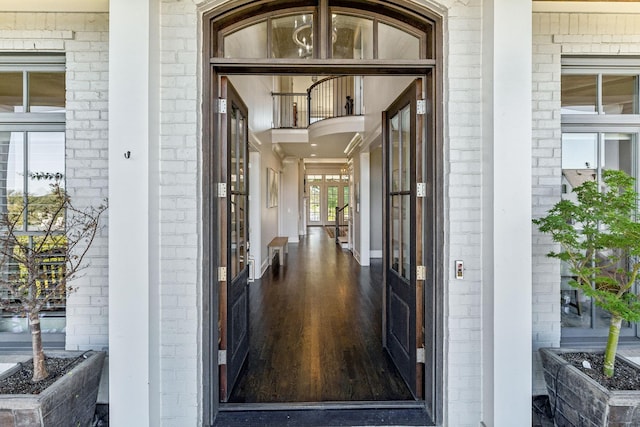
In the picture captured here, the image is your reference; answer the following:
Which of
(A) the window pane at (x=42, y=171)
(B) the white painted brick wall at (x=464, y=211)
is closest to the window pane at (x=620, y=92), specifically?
(B) the white painted brick wall at (x=464, y=211)

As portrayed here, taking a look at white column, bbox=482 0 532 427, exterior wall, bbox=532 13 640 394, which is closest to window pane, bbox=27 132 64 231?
white column, bbox=482 0 532 427

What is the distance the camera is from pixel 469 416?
2.08 metres

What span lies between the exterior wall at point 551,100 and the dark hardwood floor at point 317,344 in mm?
1209

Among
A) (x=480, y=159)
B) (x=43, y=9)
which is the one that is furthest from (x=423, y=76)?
(x=43, y=9)

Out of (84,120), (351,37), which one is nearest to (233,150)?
(84,120)

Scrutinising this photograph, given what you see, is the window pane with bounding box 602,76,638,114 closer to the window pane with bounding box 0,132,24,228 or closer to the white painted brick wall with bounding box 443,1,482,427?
the white painted brick wall with bounding box 443,1,482,427

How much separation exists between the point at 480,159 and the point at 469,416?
5.29ft

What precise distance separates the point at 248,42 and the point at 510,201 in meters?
2.11

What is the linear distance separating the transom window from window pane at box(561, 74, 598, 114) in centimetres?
121

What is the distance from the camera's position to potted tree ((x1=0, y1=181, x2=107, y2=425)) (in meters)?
1.72

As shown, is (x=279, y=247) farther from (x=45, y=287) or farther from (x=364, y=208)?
(x=45, y=287)

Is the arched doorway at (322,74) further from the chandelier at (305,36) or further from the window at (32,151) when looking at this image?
the window at (32,151)

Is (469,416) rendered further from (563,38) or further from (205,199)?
(563,38)

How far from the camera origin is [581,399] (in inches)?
73.0
